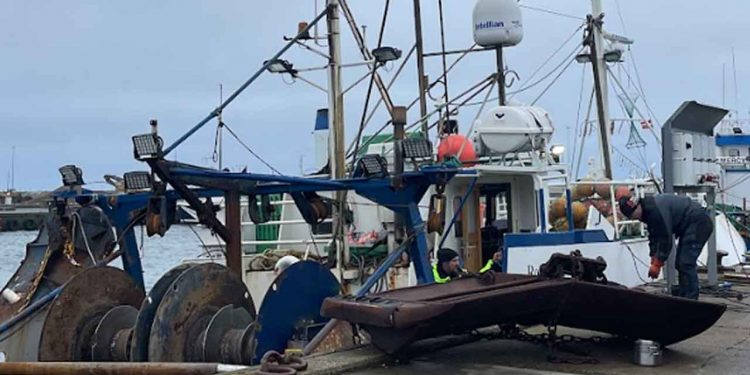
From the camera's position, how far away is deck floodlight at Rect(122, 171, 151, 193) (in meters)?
9.70

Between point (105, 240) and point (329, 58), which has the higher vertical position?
point (329, 58)

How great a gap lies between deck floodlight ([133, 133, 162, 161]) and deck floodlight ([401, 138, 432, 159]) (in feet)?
7.34

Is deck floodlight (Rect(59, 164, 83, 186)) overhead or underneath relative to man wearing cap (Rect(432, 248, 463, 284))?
overhead

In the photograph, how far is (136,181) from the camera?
9.72 metres

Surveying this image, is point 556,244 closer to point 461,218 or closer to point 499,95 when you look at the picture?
point 461,218

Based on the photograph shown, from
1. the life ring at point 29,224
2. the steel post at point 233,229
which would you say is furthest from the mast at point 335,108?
the life ring at point 29,224

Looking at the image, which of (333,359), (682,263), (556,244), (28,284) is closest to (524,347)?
(333,359)

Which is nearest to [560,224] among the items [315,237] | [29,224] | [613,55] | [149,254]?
[315,237]

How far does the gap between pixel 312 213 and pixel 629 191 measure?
5.89 meters

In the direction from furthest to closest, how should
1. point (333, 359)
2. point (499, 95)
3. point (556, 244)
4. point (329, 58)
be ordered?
point (499, 95) → point (329, 58) → point (556, 244) → point (333, 359)

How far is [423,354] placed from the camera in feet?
23.7

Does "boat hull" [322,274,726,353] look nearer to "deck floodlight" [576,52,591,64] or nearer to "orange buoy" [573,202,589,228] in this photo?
"orange buoy" [573,202,589,228]

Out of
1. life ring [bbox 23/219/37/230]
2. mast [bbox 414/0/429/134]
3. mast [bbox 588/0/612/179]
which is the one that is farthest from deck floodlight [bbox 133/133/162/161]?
life ring [bbox 23/219/37/230]

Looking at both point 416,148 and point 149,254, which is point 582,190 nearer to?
point 416,148
